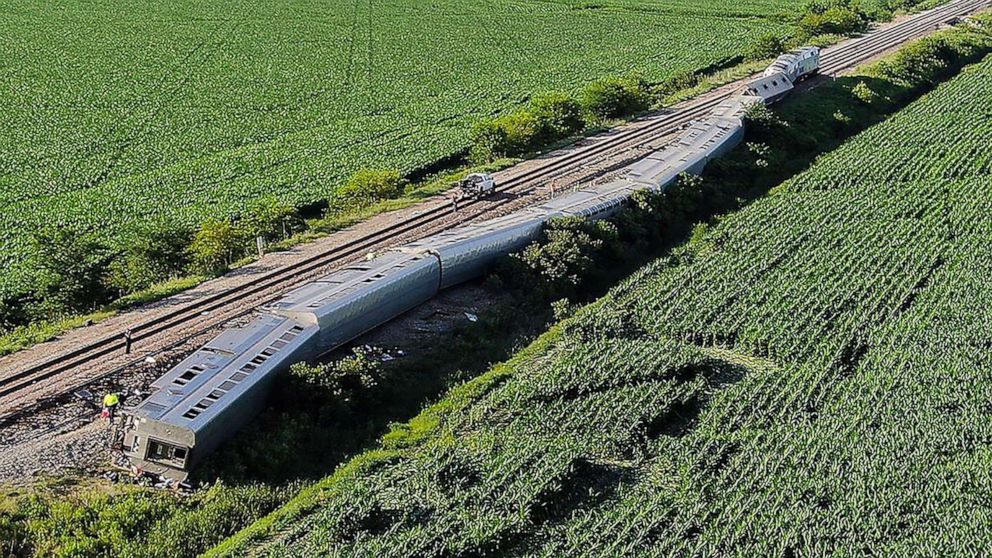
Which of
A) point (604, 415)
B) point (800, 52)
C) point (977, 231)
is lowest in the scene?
point (604, 415)

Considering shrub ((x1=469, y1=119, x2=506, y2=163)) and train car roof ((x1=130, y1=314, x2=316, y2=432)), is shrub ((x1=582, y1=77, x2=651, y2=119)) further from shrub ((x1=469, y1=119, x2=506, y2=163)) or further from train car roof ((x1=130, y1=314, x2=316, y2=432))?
train car roof ((x1=130, y1=314, x2=316, y2=432))

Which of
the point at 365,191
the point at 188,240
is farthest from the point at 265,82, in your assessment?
the point at 188,240

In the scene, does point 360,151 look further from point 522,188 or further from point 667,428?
point 667,428

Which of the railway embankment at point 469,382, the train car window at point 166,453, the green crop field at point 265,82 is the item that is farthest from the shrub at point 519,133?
the train car window at point 166,453

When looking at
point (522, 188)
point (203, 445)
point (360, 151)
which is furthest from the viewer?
point (360, 151)

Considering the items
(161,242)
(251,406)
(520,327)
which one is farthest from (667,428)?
(161,242)

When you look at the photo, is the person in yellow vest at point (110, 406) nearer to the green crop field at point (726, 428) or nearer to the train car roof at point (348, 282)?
the train car roof at point (348, 282)

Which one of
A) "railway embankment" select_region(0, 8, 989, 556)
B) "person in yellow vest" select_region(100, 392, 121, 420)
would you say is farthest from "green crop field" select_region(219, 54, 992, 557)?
"person in yellow vest" select_region(100, 392, 121, 420)
